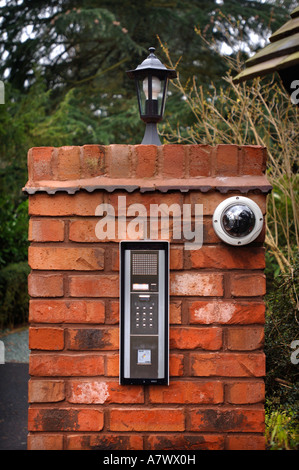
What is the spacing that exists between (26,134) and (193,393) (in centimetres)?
828

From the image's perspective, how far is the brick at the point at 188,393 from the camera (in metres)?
1.88

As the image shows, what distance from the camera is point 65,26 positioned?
11.0 m

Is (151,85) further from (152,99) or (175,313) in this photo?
(175,313)

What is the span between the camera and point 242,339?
6.19ft

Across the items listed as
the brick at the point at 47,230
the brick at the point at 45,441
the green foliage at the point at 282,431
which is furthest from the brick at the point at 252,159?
the brick at the point at 45,441

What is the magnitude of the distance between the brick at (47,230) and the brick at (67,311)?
229mm

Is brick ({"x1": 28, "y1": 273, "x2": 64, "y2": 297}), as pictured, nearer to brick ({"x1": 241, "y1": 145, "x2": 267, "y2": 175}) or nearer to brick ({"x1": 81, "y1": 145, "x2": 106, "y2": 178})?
brick ({"x1": 81, "y1": 145, "x2": 106, "y2": 178})

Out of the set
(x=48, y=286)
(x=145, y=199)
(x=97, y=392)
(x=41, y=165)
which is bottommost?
(x=97, y=392)

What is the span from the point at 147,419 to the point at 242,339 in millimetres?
455

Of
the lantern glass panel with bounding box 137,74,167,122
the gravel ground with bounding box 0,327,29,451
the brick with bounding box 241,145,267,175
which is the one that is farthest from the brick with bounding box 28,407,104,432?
the lantern glass panel with bounding box 137,74,167,122

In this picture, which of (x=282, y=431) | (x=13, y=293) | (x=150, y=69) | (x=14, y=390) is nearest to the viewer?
(x=282, y=431)

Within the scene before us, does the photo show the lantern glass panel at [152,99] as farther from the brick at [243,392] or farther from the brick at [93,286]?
the brick at [243,392]

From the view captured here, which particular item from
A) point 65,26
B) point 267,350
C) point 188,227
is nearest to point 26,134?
point 65,26

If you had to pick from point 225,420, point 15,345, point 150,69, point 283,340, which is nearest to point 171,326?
point 225,420
